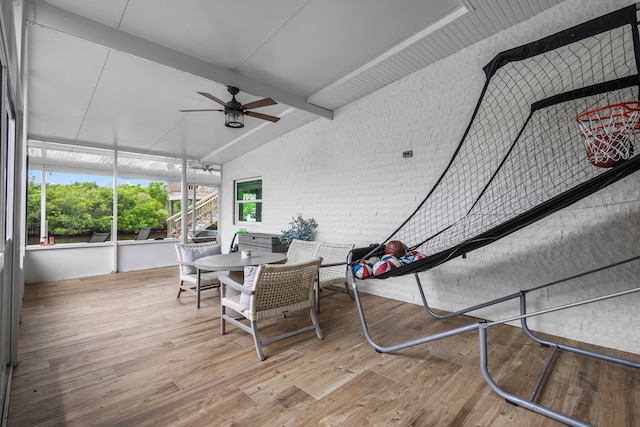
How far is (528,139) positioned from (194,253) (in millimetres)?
4061

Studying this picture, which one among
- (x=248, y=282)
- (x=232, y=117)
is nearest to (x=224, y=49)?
(x=232, y=117)

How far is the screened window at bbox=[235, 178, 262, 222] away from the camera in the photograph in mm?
6680

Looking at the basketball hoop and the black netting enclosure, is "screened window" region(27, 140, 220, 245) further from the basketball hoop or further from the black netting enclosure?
the basketball hoop

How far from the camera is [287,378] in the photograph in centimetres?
209

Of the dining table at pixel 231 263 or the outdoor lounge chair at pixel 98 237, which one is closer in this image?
the dining table at pixel 231 263

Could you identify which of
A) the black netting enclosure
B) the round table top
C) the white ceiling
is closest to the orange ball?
the black netting enclosure

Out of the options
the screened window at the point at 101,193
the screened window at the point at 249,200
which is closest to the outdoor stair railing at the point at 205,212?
the screened window at the point at 101,193

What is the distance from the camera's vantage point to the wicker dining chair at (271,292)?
2.39 m

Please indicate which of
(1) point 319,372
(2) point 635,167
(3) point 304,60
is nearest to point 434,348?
(1) point 319,372

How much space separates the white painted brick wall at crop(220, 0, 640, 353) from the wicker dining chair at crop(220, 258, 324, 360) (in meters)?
1.76

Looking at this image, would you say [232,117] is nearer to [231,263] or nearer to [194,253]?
[231,263]

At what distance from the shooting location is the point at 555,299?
2756 mm

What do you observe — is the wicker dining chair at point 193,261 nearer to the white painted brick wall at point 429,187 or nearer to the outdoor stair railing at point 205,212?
the white painted brick wall at point 429,187

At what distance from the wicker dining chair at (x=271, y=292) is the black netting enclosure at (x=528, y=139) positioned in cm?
58
